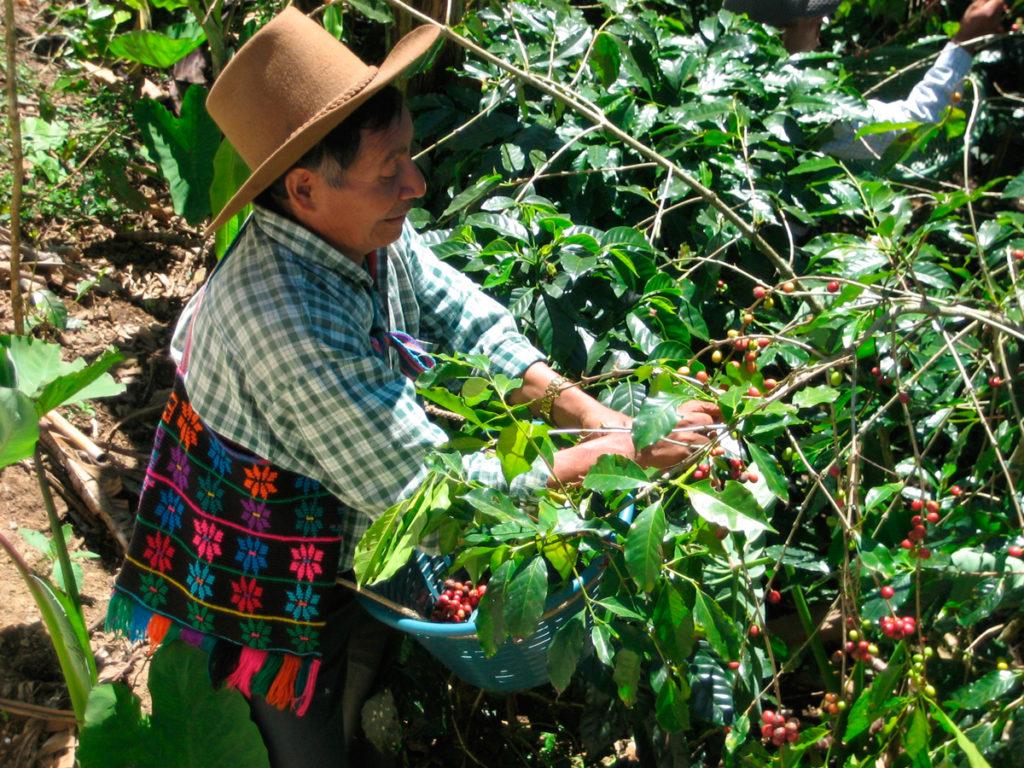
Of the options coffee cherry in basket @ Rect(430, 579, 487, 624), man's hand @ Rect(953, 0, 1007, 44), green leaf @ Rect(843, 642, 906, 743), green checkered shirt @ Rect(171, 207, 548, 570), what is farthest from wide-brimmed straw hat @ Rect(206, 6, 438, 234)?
man's hand @ Rect(953, 0, 1007, 44)

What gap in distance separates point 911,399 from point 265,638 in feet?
4.33

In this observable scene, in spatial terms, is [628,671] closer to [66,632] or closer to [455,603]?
[455,603]

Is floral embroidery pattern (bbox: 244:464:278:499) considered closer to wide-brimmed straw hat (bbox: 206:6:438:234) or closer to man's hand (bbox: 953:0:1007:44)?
wide-brimmed straw hat (bbox: 206:6:438:234)

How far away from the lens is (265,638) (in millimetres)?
2170

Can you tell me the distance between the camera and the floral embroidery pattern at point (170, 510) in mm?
2195

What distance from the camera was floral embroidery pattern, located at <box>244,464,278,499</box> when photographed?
2.06 meters

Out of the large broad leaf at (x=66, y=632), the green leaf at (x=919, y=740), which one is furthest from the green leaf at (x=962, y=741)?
the large broad leaf at (x=66, y=632)

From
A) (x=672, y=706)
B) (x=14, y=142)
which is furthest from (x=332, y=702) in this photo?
(x=14, y=142)

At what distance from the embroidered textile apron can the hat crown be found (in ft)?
1.12

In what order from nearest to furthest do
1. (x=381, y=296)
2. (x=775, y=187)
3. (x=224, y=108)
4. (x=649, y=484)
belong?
(x=649, y=484)
(x=224, y=108)
(x=381, y=296)
(x=775, y=187)

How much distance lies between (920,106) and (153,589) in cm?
242

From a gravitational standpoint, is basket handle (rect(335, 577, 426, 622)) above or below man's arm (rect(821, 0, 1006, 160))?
below

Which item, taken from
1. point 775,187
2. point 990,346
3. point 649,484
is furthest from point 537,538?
point 775,187

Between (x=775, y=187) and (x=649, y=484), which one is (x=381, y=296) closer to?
(x=649, y=484)
